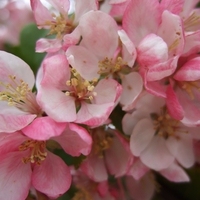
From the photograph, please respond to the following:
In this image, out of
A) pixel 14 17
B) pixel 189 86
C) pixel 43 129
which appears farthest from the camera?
pixel 14 17

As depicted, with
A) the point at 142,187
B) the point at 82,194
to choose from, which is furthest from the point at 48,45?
the point at 142,187

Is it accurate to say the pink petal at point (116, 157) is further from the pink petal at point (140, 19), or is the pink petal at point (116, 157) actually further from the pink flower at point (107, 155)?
the pink petal at point (140, 19)

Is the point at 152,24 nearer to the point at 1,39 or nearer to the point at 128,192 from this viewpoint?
the point at 128,192

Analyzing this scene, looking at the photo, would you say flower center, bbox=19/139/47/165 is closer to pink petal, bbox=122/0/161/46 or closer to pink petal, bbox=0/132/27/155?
pink petal, bbox=0/132/27/155

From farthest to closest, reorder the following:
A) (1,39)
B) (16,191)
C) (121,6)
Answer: (1,39) < (121,6) < (16,191)

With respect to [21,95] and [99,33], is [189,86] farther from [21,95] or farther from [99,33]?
[21,95]

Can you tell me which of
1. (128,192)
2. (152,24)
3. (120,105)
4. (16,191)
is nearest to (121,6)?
(152,24)

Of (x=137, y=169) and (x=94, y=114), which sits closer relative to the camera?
(x=94, y=114)
